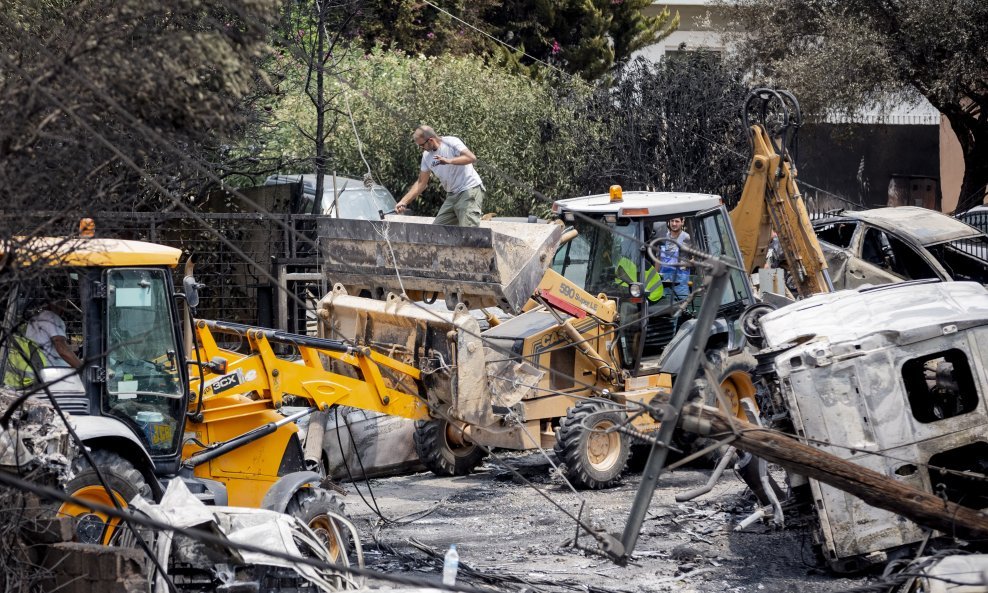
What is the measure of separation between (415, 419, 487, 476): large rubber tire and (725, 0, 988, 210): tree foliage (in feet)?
43.9

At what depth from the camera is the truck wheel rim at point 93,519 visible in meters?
7.13

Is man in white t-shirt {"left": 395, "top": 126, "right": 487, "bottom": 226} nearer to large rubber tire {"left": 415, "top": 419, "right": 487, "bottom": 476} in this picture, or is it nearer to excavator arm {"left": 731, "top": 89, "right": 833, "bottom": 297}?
large rubber tire {"left": 415, "top": 419, "right": 487, "bottom": 476}

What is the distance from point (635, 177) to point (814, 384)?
41.1 feet

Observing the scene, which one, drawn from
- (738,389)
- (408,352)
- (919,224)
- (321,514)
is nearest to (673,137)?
(919,224)

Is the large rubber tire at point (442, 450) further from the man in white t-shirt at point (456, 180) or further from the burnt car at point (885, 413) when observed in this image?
the burnt car at point (885, 413)

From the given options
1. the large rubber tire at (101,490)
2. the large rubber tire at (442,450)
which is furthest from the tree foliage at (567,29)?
the large rubber tire at (101,490)

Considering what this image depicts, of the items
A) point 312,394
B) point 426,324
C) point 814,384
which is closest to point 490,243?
point 426,324

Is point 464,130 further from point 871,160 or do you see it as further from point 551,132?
point 871,160

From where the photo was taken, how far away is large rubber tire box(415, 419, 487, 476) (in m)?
11.9

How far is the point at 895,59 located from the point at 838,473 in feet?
56.9

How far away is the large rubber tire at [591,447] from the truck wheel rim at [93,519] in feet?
15.0

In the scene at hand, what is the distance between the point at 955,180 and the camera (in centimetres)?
2822

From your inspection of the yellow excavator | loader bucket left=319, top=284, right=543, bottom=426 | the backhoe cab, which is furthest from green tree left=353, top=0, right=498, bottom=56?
loader bucket left=319, top=284, right=543, bottom=426

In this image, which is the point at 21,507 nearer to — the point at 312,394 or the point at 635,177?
the point at 312,394
